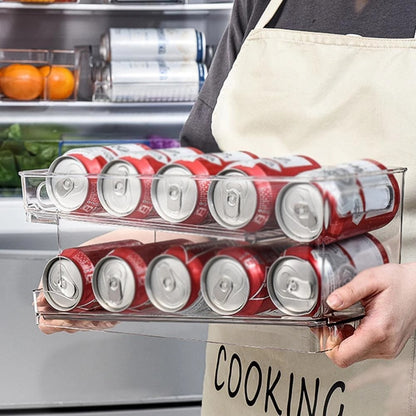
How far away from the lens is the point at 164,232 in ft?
3.13

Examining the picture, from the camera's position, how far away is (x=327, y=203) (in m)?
0.83

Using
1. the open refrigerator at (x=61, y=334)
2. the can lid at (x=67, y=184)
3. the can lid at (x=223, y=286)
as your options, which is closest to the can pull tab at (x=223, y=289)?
the can lid at (x=223, y=286)

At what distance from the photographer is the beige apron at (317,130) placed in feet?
3.56

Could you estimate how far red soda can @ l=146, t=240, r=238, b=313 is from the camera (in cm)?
91

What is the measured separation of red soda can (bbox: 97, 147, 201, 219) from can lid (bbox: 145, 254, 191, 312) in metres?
0.06

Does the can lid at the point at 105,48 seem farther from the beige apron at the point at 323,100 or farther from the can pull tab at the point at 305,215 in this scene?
the can pull tab at the point at 305,215

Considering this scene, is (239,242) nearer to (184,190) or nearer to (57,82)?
(184,190)

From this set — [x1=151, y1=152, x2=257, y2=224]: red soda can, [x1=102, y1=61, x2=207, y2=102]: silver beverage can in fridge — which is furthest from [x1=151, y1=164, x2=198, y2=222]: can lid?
[x1=102, y1=61, x2=207, y2=102]: silver beverage can in fridge

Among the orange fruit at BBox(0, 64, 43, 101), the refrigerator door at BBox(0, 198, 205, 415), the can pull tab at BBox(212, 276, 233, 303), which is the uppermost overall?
the orange fruit at BBox(0, 64, 43, 101)

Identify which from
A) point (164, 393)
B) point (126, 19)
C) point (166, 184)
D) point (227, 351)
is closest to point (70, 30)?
point (126, 19)

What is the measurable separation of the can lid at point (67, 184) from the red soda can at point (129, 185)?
33 mm

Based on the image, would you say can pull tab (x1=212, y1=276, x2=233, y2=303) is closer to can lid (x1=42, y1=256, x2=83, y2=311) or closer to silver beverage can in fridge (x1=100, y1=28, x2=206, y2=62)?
can lid (x1=42, y1=256, x2=83, y2=311)

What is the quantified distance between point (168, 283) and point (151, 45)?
6.16 ft

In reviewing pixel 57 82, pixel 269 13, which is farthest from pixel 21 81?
pixel 269 13
